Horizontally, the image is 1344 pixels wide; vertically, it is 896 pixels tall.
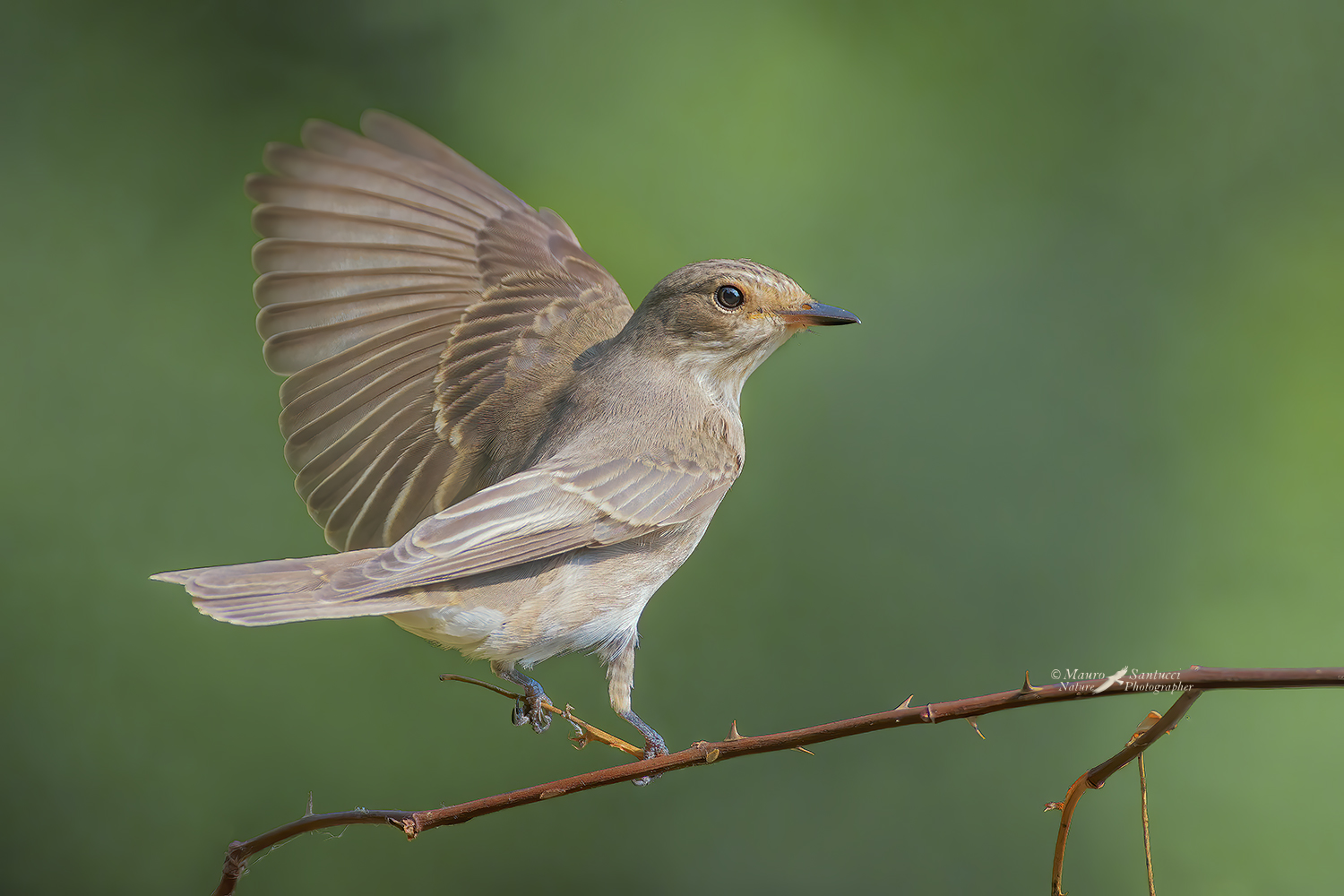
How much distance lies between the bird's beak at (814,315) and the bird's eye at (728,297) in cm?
11

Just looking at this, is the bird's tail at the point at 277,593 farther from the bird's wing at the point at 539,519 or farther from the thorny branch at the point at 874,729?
the thorny branch at the point at 874,729

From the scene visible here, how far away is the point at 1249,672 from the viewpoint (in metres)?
1.17

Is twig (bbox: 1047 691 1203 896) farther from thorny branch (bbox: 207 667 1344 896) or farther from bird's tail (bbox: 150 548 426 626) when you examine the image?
bird's tail (bbox: 150 548 426 626)

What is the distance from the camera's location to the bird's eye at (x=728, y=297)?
283 cm

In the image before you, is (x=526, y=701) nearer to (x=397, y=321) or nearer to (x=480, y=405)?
(x=480, y=405)

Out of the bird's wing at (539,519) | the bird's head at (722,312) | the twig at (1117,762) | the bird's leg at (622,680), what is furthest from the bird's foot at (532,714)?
the twig at (1117,762)

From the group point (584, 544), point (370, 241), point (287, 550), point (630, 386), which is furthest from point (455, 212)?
point (287, 550)

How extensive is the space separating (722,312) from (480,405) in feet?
2.20

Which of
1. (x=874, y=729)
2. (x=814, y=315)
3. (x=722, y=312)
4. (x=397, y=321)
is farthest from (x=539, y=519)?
(x=874, y=729)

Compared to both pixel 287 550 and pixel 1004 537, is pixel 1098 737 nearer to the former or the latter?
pixel 1004 537

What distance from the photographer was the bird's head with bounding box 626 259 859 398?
2822 millimetres

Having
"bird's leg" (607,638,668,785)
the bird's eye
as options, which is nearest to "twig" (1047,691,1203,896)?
"bird's leg" (607,638,668,785)

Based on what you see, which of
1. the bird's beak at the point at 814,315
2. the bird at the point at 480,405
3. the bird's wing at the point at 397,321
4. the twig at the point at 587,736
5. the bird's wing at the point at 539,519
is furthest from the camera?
the bird's wing at the point at 397,321

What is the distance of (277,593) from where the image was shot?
86.7 inches
